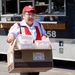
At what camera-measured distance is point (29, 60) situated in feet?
11.9

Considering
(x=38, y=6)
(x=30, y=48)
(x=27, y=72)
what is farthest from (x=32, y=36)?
(x=38, y=6)

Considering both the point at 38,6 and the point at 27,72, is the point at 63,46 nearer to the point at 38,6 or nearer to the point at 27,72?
the point at 38,6

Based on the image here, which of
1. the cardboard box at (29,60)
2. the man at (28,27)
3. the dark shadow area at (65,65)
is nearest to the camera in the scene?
the cardboard box at (29,60)

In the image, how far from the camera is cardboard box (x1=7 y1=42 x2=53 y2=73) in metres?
3.61

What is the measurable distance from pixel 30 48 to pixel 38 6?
470 centimetres

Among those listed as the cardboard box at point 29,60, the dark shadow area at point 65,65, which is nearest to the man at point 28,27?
the cardboard box at point 29,60

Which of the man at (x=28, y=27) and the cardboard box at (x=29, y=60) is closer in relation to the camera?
the cardboard box at (x=29, y=60)

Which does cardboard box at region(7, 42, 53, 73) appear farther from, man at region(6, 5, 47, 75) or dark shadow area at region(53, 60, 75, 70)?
dark shadow area at region(53, 60, 75, 70)

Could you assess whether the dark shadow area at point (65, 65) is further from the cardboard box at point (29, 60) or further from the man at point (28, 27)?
the cardboard box at point (29, 60)

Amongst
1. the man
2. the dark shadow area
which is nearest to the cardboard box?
the man

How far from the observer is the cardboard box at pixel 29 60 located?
11.8 feet

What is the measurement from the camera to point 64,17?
25.7 feet

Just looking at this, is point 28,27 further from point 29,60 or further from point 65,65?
point 65,65

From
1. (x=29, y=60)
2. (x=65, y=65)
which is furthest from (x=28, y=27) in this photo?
(x=65, y=65)
